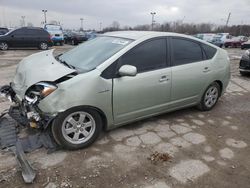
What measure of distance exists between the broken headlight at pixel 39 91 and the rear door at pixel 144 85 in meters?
0.84

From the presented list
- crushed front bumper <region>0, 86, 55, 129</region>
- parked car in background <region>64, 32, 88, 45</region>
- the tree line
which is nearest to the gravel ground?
crushed front bumper <region>0, 86, 55, 129</region>

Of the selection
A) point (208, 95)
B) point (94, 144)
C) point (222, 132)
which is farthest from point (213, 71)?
point (94, 144)

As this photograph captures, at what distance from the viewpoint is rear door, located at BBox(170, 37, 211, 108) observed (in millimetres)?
4004

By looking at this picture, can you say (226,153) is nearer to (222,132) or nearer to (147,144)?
(222,132)

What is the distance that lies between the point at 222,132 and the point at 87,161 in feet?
7.55

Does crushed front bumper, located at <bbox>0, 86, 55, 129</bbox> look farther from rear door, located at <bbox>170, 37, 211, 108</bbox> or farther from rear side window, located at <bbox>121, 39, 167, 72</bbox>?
rear door, located at <bbox>170, 37, 211, 108</bbox>

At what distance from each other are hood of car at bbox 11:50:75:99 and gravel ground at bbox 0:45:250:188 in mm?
913

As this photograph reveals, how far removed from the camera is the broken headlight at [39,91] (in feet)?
9.63

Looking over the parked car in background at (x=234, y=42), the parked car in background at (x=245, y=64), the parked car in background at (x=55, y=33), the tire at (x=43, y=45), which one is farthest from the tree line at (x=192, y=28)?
the parked car in background at (x=245, y=64)

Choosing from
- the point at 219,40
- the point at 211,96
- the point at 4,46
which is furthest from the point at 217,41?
the point at 211,96

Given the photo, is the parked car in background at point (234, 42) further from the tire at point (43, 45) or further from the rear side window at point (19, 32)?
the rear side window at point (19, 32)

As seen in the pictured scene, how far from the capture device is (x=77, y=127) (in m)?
3.18

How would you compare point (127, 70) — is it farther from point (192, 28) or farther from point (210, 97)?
point (192, 28)

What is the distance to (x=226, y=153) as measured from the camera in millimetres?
3332
